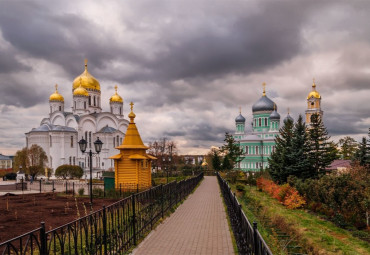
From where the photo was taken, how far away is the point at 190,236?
778cm

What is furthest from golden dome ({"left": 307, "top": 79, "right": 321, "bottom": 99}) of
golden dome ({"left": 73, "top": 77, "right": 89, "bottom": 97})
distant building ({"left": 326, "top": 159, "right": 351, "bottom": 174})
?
golden dome ({"left": 73, "top": 77, "right": 89, "bottom": 97})

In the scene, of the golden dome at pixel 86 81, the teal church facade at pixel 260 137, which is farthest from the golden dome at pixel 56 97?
the teal church facade at pixel 260 137

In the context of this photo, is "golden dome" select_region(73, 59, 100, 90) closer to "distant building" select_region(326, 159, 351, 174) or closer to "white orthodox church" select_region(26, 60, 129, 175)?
"white orthodox church" select_region(26, 60, 129, 175)

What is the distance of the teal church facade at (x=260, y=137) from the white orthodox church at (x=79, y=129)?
23.2 m

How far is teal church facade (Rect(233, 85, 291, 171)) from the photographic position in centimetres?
5028

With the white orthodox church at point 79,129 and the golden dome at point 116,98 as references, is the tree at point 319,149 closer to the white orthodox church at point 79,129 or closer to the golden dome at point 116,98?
the white orthodox church at point 79,129

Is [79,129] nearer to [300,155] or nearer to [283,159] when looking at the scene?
[283,159]

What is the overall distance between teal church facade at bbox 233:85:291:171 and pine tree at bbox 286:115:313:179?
27.2 metres

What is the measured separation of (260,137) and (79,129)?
106ft

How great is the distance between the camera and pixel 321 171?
2231 cm

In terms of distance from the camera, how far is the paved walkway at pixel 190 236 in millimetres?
6633

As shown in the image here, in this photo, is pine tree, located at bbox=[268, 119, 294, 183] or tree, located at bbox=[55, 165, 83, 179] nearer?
pine tree, located at bbox=[268, 119, 294, 183]

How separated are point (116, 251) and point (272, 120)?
4897 cm

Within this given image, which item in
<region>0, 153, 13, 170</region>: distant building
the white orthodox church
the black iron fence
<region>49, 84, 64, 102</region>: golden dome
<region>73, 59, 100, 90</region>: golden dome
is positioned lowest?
<region>0, 153, 13, 170</region>: distant building
